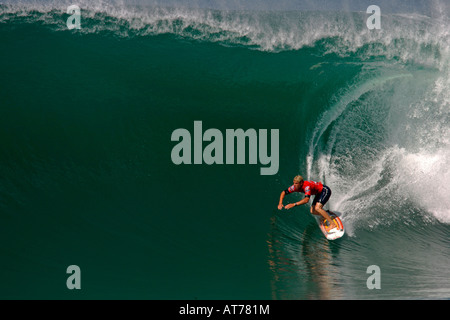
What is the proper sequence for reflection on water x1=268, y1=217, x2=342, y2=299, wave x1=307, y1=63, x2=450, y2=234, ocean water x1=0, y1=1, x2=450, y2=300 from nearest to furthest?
1. reflection on water x1=268, y1=217, x2=342, y2=299
2. ocean water x1=0, y1=1, x2=450, y2=300
3. wave x1=307, y1=63, x2=450, y2=234

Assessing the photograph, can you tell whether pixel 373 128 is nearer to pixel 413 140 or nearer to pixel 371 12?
pixel 413 140

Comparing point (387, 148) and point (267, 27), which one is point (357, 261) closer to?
point (387, 148)

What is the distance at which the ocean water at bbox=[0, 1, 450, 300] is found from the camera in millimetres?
6359

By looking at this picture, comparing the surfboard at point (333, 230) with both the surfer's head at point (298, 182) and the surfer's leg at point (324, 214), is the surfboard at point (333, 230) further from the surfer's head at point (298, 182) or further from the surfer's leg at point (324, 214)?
the surfer's head at point (298, 182)

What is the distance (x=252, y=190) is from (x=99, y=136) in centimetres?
308

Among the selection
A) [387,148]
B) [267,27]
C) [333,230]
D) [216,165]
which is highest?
[267,27]

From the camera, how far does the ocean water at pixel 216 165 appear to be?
20.9ft

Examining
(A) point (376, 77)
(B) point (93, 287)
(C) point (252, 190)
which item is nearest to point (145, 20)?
(C) point (252, 190)

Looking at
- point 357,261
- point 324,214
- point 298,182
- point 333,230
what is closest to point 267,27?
point 298,182

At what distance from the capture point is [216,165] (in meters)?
8.37

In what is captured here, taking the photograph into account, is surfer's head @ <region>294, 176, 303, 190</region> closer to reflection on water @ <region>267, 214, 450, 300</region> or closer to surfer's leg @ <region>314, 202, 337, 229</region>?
surfer's leg @ <region>314, 202, 337, 229</region>

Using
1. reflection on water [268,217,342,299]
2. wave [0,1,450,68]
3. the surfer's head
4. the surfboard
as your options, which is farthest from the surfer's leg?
wave [0,1,450,68]

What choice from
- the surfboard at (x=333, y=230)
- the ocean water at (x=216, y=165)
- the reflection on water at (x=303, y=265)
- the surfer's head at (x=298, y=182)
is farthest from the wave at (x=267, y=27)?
the reflection on water at (x=303, y=265)

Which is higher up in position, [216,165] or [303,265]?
[216,165]
